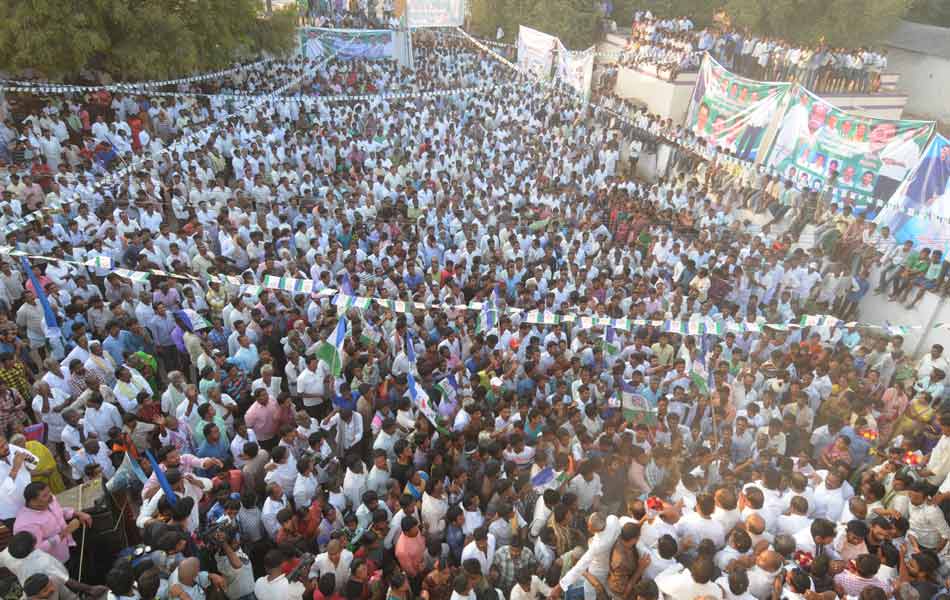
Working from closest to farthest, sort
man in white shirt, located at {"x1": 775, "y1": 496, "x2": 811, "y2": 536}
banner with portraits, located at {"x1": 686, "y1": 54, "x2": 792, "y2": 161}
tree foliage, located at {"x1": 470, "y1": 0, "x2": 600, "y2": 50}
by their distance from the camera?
man in white shirt, located at {"x1": 775, "y1": 496, "x2": 811, "y2": 536} → banner with portraits, located at {"x1": 686, "y1": 54, "x2": 792, "y2": 161} → tree foliage, located at {"x1": 470, "y1": 0, "x2": 600, "y2": 50}

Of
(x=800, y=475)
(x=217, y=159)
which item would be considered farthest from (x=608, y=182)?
(x=800, y=475)

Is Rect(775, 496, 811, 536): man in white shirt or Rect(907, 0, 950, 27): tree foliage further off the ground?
Rect(907, 0, 950, 27): tree foliage

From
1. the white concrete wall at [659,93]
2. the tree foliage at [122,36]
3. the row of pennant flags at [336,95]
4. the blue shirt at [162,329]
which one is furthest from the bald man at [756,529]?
the tree foliage at [122,36]

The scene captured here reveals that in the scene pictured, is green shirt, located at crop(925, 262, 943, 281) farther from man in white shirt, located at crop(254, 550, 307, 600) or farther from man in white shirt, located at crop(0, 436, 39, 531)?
man in white shirt, located at crop(0, 436, 39, 531)

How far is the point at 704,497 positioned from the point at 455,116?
52.2 feet

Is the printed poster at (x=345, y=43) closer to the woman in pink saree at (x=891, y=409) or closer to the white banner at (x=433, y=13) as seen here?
the white banner at (x=433, y=13)

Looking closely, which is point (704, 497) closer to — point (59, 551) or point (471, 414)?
point (471, 414)

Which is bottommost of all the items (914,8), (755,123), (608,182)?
(608,182)

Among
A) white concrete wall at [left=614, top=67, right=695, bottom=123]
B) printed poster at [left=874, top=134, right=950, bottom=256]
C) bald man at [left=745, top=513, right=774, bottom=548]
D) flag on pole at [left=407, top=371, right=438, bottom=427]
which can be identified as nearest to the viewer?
bald man at [left=745, top=513, right=774, bottom=548]

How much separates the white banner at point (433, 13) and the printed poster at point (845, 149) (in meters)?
15.7

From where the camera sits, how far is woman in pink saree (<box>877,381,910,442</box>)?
22.6ft

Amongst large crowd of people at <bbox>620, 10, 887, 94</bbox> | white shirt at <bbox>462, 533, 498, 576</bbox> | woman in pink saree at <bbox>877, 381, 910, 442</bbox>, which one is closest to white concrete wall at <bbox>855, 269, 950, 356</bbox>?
woman in pink saree at <bbox>877, 381, 910, 442</bbox>

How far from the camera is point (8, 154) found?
1381 cm

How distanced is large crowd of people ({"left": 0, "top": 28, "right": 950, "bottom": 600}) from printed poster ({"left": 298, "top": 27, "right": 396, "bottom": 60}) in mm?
12896
